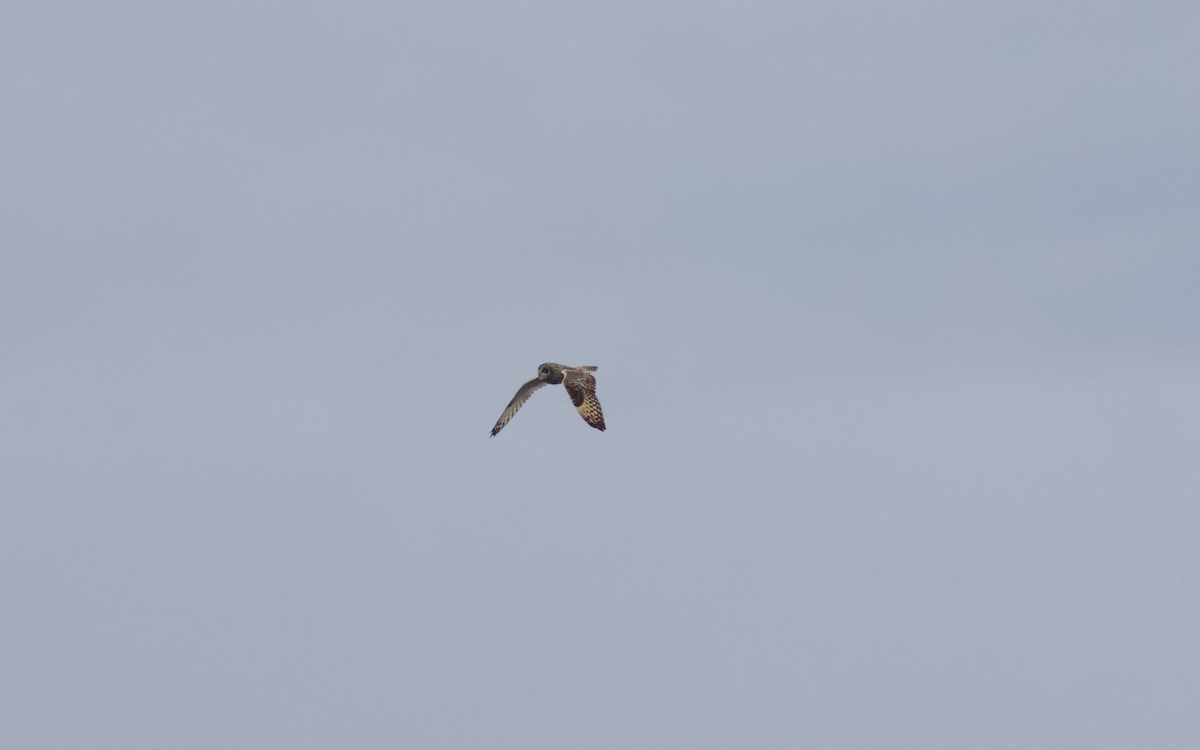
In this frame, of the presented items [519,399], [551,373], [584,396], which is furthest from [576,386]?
A: [519,399]

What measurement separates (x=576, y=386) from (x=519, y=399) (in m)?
3.84

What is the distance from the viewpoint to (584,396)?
68.4m

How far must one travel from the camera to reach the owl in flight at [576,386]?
2694 inches

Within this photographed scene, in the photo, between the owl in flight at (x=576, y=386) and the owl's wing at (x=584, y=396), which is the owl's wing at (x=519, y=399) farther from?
the owl's wing at (x=584, y=396)

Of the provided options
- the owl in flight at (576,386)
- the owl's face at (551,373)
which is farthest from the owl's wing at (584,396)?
the owl's face at (551,373)

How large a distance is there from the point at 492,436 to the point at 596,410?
5.06 m

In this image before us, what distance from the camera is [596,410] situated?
68.9m

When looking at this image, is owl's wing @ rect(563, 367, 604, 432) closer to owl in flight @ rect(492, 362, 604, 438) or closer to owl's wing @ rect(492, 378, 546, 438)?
owl in flight @ rect(492, 362, 604, 438)

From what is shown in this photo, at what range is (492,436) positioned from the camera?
6775 centimetres

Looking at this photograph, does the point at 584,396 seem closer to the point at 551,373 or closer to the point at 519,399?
the point at 551,373

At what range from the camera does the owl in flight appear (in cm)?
6844

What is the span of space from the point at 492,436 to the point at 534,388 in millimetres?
4081

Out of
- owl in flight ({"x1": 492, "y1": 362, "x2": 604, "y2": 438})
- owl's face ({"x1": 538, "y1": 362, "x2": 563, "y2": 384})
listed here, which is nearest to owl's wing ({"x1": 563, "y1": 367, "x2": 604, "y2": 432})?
owl in flight ({"x1": 492, "y1": 362, "x2": 604, "y2": 438})

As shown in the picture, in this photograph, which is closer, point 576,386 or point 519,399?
point 576,386
